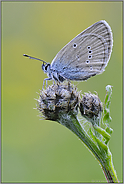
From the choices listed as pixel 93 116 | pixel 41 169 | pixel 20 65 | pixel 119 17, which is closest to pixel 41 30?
pixel 20 65

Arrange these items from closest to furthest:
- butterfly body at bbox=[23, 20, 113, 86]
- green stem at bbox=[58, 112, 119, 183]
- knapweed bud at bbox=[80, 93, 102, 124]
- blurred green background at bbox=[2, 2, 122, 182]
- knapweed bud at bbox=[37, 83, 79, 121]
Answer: green stem at bbox=[58, 112, 119, 183] < knapweed bud at bbox=[37, 83, 79, 121] < knapweed bud at bbox=[80, 93, 102, 124] < butterfly body at bbox=[23, 20, 113, 86] < blurred green background at bbox=[2, 2, 122, 182]

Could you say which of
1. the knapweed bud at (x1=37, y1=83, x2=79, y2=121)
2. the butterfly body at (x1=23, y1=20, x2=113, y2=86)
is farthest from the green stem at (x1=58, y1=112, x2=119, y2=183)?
the butterfly body at (x1=23, y1=20, x2=113, y2=86)

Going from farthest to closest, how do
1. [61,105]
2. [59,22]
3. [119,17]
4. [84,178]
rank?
[59,22]
[119,17]
[84,178]
[61,105]

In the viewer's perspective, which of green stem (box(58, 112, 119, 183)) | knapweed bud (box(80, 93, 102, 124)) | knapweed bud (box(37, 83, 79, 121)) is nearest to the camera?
green stem (box(58, 112, 119, 183))

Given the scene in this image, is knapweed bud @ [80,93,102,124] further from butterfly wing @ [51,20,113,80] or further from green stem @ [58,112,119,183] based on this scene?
butterfly wing @ [51,20,113,80]

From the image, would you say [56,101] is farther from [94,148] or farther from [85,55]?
[85,55]

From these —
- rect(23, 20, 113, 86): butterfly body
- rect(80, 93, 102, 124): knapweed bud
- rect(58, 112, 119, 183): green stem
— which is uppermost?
rect(23, 20, 113, 86): butterfly body

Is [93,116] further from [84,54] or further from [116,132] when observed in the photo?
[116,132]
